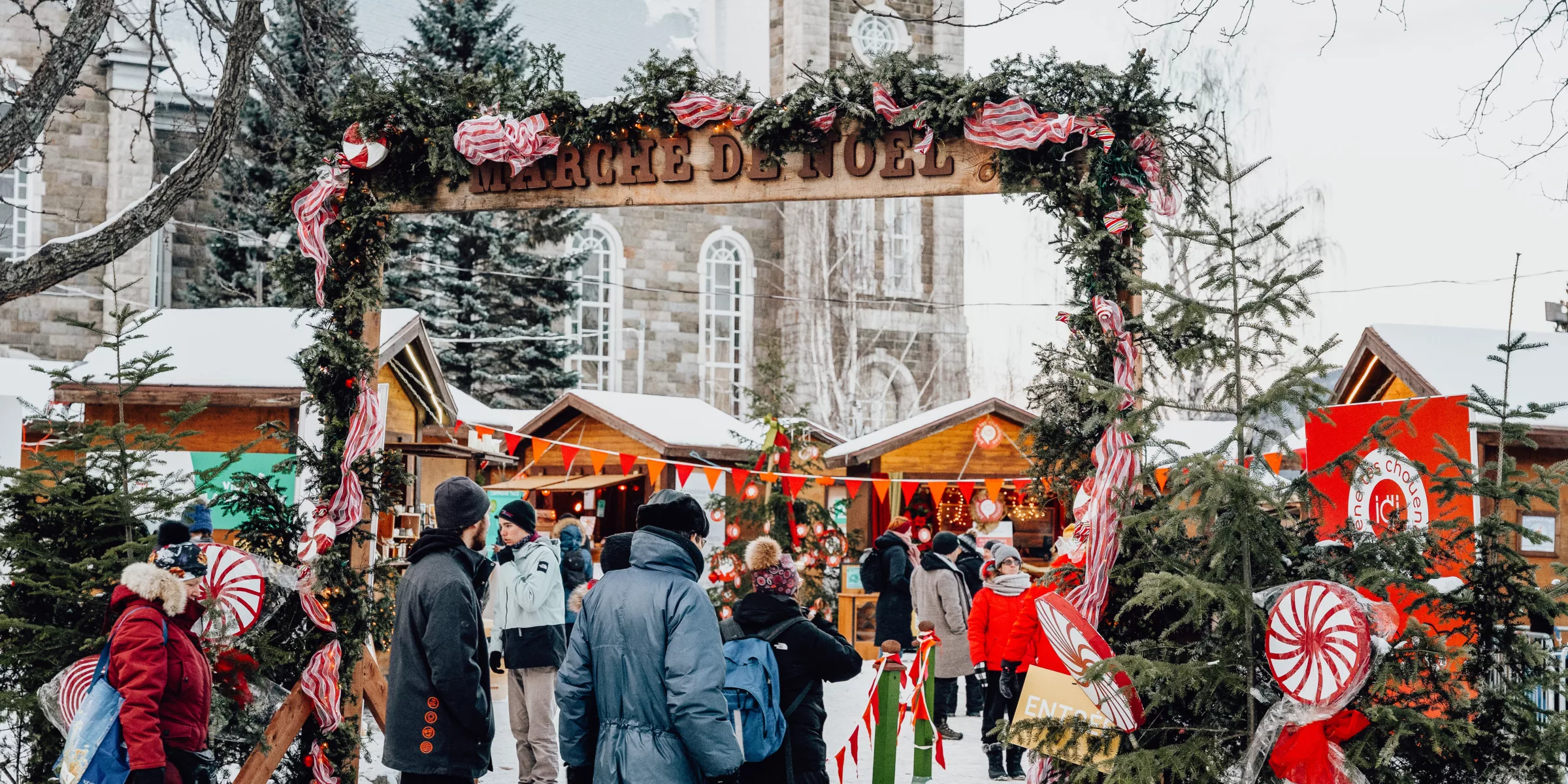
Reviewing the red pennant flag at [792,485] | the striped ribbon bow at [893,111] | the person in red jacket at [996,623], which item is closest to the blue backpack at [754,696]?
the striped ribbon bow at [893,111]

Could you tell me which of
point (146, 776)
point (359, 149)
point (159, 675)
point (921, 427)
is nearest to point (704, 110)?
point (359, 149)

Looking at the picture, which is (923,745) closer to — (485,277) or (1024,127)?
(1024,127)

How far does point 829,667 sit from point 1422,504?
6262 mm

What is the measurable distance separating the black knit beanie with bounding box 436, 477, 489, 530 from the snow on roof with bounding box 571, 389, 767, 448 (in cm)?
1266

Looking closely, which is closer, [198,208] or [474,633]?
[474,633]

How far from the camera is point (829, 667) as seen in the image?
18.3 ft

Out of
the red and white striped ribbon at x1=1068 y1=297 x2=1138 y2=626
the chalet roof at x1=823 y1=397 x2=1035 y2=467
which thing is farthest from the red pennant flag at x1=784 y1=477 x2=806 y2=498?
the red and white striped ribbon at x1=1068 y1=297 x2=1138 y2=626

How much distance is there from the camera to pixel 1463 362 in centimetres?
1380

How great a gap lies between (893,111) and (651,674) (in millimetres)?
3239

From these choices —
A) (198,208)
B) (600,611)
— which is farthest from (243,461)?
(198,208)

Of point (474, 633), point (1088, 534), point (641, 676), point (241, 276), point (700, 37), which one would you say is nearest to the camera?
point (641, 676)

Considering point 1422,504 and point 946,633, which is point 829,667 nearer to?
point 946,633

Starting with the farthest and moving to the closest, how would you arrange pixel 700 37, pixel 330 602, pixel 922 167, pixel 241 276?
pixel 700 37
pixel 241 276
pixel 330 602
pixel 922 167

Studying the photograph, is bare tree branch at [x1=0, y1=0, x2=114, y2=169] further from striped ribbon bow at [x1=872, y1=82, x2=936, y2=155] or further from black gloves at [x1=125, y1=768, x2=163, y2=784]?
striped ribbon bow at [x1=872, y1=82, x2=936, y2=155]
